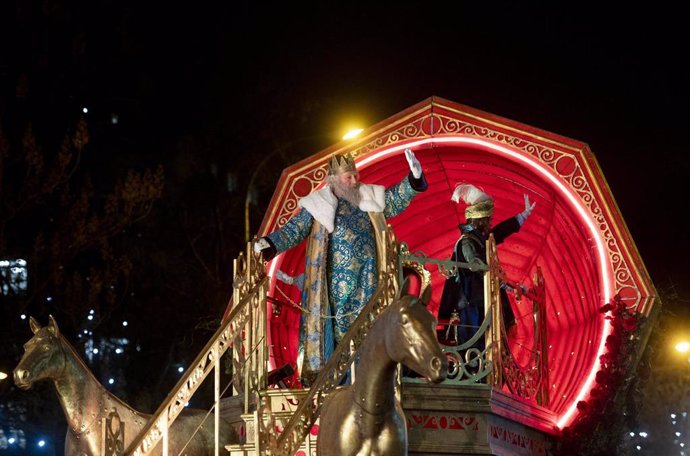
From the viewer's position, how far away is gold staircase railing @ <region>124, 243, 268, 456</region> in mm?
11844

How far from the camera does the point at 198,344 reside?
22750 mm

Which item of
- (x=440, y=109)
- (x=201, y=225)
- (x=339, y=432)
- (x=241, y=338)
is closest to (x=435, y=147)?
(x=440, y=109)

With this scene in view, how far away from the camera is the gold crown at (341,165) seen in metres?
13.5

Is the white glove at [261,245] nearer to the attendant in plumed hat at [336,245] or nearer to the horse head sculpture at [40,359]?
the attendant in plumed hat at [336,245]

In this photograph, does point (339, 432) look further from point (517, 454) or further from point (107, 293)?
point (107, 293)

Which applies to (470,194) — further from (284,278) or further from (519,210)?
(284,278)

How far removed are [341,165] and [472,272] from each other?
1604 mm

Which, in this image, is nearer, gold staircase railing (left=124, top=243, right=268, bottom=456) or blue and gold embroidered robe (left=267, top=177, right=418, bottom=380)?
gold staircase railing (left=124, top=243, right=268, bottom=456)

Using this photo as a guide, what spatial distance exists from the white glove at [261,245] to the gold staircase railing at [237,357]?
23 centimetres

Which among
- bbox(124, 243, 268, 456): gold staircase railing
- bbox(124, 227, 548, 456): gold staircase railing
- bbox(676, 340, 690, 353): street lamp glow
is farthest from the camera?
bbox(676, 340, 690, 353): street lamp glow

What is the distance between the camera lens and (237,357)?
12.9 m

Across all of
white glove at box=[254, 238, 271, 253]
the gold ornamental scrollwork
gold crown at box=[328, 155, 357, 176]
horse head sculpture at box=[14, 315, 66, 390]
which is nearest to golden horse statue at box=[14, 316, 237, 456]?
horse head sculpture at box=[14, 315, 66, 390]

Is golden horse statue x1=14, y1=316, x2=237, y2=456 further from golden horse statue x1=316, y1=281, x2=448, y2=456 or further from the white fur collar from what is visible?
the white fur collar

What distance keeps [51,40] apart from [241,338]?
11.0m
